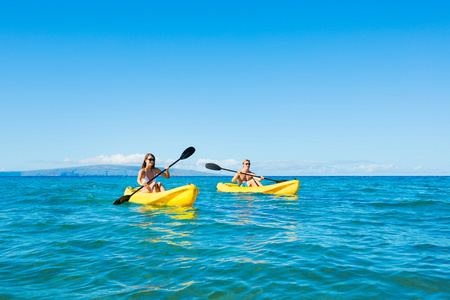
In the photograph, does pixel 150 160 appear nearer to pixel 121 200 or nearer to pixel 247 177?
pixel 121 200

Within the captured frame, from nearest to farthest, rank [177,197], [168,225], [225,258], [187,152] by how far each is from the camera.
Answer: [225,258], [168,225], [177,197], [187,152]

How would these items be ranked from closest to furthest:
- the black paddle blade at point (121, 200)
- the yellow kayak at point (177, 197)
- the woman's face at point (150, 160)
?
the yellow kayak at point (177, 197) < the woman's face at point (150, 160) < the black paddle blade at point (121, 200)

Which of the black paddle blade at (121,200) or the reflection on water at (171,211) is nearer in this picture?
the reflection on water at (171,211)

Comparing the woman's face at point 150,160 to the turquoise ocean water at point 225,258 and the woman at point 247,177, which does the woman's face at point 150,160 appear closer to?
the turquoise ocean water at point 225,258

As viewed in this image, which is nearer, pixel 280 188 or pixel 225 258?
pixel 225 258

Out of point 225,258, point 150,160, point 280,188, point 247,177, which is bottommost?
point 225,258

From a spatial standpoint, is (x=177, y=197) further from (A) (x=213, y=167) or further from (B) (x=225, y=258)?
(A) (x=213, y=167)

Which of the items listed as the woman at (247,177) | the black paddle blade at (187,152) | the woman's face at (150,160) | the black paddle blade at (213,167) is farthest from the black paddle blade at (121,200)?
the woman at (247,177)

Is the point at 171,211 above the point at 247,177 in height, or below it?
below

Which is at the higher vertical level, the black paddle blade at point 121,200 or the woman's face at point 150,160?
the woman's face at point 150,160

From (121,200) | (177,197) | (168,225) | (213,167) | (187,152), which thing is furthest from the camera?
(213,167)

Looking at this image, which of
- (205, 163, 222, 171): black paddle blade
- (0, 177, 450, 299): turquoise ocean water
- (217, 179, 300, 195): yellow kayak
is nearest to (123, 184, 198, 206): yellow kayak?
(0, 177, 450, 299): turquoise ocean water

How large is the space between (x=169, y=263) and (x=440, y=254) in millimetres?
4064

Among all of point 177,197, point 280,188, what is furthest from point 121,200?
point 280,188
